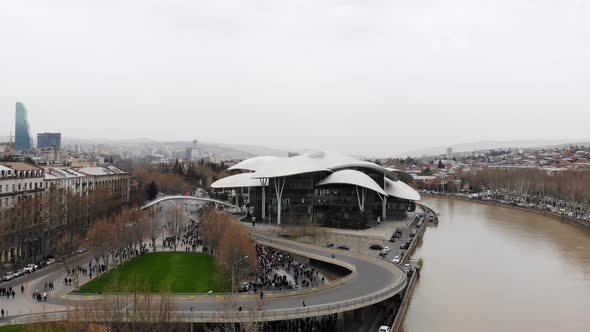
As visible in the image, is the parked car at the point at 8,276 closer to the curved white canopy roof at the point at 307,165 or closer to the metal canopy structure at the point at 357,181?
the curved white canopy roof at the point at 307,165

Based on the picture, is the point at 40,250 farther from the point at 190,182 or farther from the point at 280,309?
the point at 190,182

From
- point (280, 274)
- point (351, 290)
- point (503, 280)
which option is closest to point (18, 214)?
point (280, 274)

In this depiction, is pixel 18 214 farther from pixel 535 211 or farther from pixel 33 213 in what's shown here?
pixel 535 211

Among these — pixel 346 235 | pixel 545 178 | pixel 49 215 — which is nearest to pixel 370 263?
pixel 346 235

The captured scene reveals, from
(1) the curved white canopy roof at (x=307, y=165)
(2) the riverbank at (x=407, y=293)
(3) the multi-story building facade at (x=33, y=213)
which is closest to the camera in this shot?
(2) the riverbank at (x=407, y=293)

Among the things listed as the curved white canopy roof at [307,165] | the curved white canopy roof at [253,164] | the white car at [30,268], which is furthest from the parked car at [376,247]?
the curved white canopy roof at [253,164]

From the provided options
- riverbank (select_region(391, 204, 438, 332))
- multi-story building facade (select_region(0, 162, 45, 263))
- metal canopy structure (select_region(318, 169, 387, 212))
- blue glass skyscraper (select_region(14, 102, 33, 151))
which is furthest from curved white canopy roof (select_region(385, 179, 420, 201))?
blue glass skyscraper (select_region(14, 102, 33, 151))

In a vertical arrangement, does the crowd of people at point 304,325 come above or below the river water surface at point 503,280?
above
